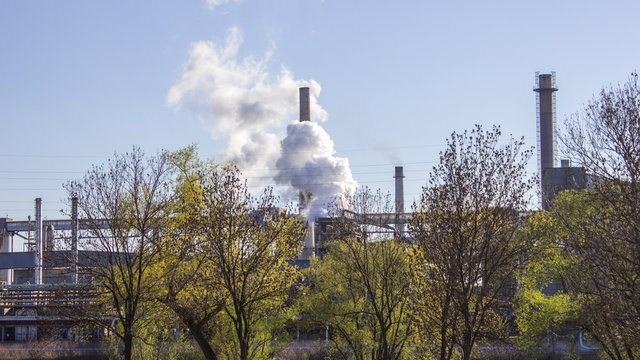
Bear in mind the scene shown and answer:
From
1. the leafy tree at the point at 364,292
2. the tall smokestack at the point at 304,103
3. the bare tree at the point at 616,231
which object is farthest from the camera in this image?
the tall smokestack at the point at 304,103

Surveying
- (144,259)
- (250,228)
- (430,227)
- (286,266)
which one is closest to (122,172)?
(144,259)

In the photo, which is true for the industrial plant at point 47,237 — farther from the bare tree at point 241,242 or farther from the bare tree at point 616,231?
the bare tree at point 616,231

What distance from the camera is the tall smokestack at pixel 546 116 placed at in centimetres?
5591

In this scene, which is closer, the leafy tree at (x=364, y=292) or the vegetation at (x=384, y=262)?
the vegetation at (x=384, y=262)

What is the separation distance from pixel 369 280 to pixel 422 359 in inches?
260

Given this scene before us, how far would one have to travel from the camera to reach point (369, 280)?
91.1 ft

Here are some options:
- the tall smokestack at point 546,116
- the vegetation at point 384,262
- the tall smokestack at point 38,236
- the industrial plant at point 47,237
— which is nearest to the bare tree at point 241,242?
the vegetation at point 384,262

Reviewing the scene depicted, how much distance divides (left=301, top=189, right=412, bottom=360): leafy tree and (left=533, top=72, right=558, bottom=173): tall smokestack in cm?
2889

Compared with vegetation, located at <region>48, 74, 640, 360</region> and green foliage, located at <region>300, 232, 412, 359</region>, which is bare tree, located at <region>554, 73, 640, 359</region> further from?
green foliage, located at <region>300, 232, 412, 359</region>

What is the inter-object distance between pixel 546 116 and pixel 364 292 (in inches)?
1311

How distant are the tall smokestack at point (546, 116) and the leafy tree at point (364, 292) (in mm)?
28892

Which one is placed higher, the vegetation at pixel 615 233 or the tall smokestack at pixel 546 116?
the tall smokestack at pixel 546 116

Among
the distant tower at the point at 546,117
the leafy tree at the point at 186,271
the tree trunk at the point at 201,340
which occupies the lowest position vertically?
the tree trunk at the point at 201,340

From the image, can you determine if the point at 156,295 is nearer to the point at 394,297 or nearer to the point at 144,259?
the point at 144,259
